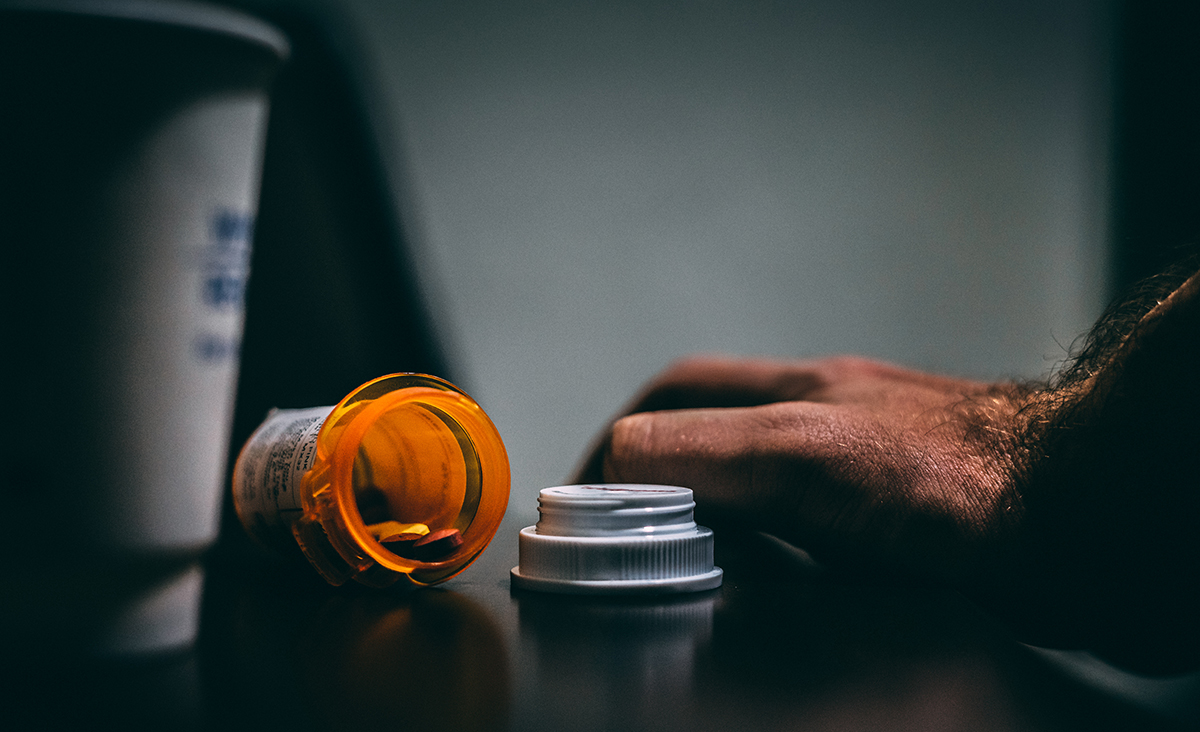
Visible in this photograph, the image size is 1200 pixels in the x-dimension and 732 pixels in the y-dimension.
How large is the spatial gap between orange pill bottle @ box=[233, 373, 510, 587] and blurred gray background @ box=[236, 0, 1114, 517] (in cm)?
132

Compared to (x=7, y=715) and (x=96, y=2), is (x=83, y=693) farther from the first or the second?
(x=96, y=2)

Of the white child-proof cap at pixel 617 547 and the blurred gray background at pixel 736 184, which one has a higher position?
the blurred gray background at pixel 736 184

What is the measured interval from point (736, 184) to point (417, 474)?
1476 millimetres

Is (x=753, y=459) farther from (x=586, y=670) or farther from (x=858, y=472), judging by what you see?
(x=586, y=670)

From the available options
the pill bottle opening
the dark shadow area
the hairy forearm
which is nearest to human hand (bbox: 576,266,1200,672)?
the hairy forearm

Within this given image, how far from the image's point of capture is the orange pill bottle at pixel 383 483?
0.37 metres

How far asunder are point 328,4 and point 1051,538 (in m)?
1.52

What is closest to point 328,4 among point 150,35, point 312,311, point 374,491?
point 312,311

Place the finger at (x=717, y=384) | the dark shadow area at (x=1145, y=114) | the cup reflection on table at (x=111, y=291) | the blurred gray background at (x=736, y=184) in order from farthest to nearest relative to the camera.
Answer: the blurred gray background at (x=736, y=184), the dark shadow area at (x=1145, y=114), the finger at (x=717, y=384), the cup reflection on table at (x=111, y=291)

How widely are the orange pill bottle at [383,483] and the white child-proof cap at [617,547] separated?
3 cm

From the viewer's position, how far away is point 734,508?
47 centimetres

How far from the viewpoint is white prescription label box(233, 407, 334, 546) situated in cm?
40

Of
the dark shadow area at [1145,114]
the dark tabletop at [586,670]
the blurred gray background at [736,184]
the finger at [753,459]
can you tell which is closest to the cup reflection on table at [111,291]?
the dark tabletop at [586,670]

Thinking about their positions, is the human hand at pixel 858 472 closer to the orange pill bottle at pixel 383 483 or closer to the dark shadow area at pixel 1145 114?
the orange pill bottle at pixel 383 483
